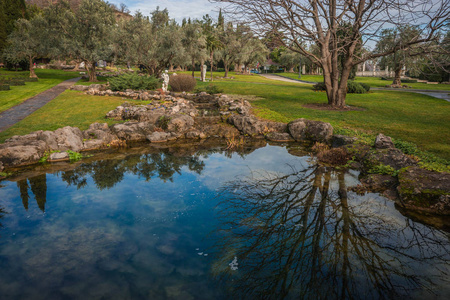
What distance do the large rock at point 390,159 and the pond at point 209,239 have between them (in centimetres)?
81

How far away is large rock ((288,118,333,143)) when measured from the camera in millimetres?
12406

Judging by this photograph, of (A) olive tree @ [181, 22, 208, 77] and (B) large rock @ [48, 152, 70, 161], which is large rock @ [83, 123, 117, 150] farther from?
(A) olive tree @ [181, 22, 208, 77]

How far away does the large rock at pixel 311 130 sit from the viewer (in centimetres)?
1241

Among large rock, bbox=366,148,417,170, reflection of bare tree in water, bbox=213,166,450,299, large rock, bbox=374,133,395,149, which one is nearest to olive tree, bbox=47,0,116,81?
large rock, bbox=374,133,395,149

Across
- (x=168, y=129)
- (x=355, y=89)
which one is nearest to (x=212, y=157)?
(x=168, y=129)

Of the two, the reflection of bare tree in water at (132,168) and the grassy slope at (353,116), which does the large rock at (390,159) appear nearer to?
the grassy slope at (353,116)

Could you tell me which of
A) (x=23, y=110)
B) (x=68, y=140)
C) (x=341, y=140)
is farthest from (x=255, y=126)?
(x=23, y=110)

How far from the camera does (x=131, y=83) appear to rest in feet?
83.3

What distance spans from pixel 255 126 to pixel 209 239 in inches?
355

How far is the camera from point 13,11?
1737 inches

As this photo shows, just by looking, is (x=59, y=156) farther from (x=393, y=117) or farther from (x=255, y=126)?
(x=393, y=117)

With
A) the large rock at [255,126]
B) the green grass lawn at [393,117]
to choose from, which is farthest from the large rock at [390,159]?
the large rock at [255,126]

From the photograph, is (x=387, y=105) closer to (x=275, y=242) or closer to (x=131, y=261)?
(x=275, y=242)

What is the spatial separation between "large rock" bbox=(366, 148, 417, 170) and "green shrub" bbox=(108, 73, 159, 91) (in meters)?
21.5
